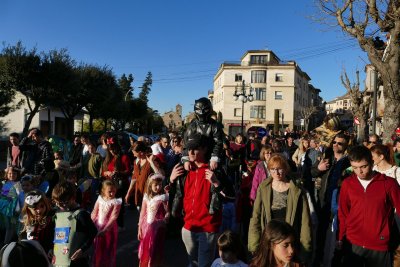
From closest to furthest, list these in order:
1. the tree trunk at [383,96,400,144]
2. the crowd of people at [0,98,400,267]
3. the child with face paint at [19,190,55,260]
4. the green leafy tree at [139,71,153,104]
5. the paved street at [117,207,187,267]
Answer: the crowd of people at [0,98,400,267] → the child with face paint at [19,190,55,260] → the paved street at [117,207,187,267] → the tree trunk at [383,96,400,144] → the green leafy tree at [139,71,153,104]

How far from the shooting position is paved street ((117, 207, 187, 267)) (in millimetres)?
5628

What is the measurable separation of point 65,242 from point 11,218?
7.57 ft

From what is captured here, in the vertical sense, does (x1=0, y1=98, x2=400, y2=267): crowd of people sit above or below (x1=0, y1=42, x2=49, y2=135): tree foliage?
below

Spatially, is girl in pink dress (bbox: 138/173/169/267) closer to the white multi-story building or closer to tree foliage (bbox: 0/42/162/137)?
tree foliage (bbox: 0/42/162/137)

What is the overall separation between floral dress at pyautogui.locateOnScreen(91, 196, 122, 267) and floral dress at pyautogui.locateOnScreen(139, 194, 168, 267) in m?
0.40

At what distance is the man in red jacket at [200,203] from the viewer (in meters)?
3.75

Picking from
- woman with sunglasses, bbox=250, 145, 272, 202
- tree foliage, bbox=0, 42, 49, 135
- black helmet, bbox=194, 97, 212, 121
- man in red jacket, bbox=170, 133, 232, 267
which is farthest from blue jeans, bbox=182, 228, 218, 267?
tree foliage, bbox=0, 42, 49, 135

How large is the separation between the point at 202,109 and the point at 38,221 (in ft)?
7.42

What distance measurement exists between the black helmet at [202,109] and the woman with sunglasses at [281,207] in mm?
1258

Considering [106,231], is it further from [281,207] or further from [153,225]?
[281,207]

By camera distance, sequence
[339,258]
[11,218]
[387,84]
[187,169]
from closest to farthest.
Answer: [187,169] < [339,258] < [11,218] < [387,84]

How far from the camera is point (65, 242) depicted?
3.78m

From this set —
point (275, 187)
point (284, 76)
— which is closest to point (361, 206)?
point (275, 187)

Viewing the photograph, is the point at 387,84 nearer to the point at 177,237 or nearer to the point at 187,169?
the point at 177,237
